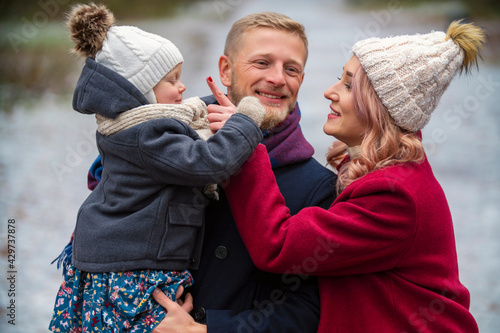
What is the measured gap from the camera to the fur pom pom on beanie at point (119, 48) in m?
1.59

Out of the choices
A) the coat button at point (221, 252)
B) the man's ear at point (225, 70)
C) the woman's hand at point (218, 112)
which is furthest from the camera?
the man's ear at point (225, 70)

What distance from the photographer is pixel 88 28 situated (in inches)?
62.8

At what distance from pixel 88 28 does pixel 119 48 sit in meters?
0.11

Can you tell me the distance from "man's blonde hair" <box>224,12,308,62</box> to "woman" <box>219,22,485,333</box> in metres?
0.39

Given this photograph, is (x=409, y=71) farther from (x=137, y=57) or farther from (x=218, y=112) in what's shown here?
(x=137, y=57)

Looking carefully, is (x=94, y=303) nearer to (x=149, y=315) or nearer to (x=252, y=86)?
(x=149, y=315)

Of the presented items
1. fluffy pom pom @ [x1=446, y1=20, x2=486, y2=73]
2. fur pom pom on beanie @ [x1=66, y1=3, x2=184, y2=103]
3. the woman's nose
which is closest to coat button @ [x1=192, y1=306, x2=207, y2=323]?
fur pom pom on beanie @ [x1=66, y1=3, x2=184, y2=103]

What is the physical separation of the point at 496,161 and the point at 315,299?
3771 millimetres

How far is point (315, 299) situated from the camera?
1685 mm

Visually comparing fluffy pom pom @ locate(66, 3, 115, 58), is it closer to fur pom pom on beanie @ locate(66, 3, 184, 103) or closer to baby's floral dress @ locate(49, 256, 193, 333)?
fur pom pom on beanie @ locate(66, 3, 184, 103)

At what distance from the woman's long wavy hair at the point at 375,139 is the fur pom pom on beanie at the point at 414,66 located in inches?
1.1

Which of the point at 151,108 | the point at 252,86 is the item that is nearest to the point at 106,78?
the point at 151,108

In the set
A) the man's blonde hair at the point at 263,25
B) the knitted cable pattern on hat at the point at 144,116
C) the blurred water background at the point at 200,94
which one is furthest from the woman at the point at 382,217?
the blurred water background at the point at 200,94

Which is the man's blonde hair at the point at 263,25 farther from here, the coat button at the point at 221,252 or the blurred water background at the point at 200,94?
the blurred water background at the point at 200,94
